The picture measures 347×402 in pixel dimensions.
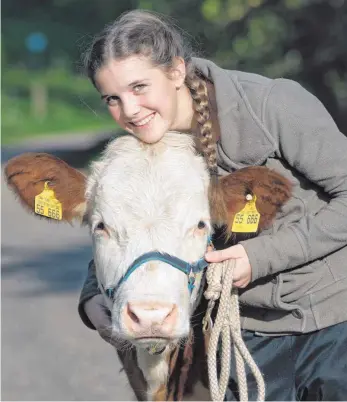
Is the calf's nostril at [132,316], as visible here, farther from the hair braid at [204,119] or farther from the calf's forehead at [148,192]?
the hair braid at [204,119]

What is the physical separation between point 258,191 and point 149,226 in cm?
40

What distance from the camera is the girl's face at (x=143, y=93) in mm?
3256

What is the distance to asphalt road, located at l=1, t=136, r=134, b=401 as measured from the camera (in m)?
6.28

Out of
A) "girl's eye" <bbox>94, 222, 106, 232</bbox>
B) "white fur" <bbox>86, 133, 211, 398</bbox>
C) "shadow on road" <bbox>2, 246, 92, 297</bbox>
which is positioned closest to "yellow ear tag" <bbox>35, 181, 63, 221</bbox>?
"white fur" <bbox>86, 133, 211, 398</bbox>

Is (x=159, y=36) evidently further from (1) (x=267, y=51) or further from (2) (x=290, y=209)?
(1) (x=267, y=51)

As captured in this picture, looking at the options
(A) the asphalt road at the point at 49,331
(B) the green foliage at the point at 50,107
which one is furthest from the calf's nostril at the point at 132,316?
(B) the green foliage at the point at 50,107

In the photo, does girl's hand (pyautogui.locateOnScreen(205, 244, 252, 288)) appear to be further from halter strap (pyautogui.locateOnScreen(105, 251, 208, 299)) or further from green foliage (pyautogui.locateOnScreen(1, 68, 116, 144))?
green foliage (pyautogui.locateOnScreen(1, 68, 116, 144))

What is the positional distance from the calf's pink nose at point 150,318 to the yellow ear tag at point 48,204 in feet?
2.31

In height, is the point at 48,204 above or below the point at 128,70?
below

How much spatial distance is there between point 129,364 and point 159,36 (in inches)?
49.2

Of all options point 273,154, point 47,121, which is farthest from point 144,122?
point 47,121

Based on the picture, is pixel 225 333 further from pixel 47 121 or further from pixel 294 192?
pixel 47 121

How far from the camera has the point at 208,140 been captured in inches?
131

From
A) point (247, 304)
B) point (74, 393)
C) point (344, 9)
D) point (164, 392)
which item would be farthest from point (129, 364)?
point (344, 9)
